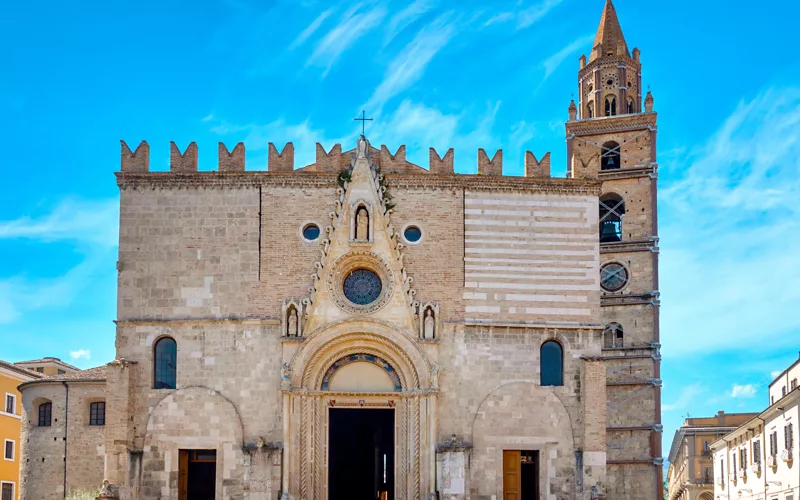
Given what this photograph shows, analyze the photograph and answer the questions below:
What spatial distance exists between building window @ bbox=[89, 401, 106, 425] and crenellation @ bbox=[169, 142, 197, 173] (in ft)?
39.9

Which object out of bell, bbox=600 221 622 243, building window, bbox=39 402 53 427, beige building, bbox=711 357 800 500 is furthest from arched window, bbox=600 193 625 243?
building window, bbox=39 402 53 427

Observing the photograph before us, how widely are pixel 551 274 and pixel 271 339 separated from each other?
9077 mm

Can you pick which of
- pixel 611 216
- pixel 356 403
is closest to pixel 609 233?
pixel 611 216

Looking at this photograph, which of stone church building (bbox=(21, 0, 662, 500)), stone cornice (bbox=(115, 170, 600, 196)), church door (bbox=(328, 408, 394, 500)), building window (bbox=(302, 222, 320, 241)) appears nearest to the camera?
stone church building (bbox=(21, 0, 662, 500))

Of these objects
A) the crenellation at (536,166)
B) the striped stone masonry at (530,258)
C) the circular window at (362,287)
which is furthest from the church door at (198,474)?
the crenellation at (536,166)

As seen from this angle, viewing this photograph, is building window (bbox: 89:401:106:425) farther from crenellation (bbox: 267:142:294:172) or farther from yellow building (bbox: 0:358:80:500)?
crenellation (bbox: 267:142:294:172)

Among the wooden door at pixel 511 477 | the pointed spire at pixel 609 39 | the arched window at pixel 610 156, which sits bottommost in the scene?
the wooden door at pixel 511 477

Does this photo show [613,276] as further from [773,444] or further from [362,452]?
[362,452]

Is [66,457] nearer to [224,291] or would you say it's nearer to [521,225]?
[224,291]

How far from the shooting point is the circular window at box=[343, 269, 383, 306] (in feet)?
107

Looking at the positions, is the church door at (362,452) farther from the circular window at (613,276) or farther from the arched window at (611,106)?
the arched window at (611,106)

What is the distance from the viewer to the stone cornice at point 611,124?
46312 millimetres

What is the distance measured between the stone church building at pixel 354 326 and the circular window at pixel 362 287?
0.21ft

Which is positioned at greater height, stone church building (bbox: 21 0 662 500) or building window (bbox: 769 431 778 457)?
stone church building (bbox: 21 0 662 500)
